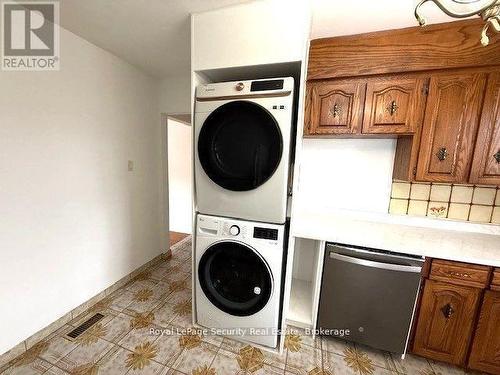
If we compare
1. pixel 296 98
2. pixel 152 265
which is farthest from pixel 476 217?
pixel 152 265

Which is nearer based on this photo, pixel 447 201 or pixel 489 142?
pixel 489 142

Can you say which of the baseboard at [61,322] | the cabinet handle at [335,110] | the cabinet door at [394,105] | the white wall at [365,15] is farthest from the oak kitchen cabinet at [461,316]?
the baseboard at [61,322]

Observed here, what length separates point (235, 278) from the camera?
5.30 feet

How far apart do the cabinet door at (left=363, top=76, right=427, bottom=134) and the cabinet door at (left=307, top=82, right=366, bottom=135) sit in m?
0.07

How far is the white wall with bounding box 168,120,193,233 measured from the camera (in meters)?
3.95

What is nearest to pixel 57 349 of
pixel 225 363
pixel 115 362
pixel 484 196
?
pixel 115 362

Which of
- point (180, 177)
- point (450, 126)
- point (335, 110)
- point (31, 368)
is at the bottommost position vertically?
point (31, 368)

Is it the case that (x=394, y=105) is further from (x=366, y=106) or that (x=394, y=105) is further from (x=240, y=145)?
(x=240, y=145)

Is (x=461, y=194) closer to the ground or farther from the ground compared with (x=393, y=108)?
closer to the ground

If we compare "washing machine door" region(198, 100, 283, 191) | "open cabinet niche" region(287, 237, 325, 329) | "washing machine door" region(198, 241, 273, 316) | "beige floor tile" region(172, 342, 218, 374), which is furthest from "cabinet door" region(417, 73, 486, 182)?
"beige floor tile" region(172, 342, 218, 374)

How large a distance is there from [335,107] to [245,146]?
880 millimetres

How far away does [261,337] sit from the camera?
1.59 metres

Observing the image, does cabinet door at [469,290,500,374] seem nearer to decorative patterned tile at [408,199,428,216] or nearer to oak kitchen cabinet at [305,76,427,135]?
decorative patterned tile at [408,199,428,216]

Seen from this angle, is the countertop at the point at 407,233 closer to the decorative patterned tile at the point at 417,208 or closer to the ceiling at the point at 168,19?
the decorative patterned tile at the point at 417,208
